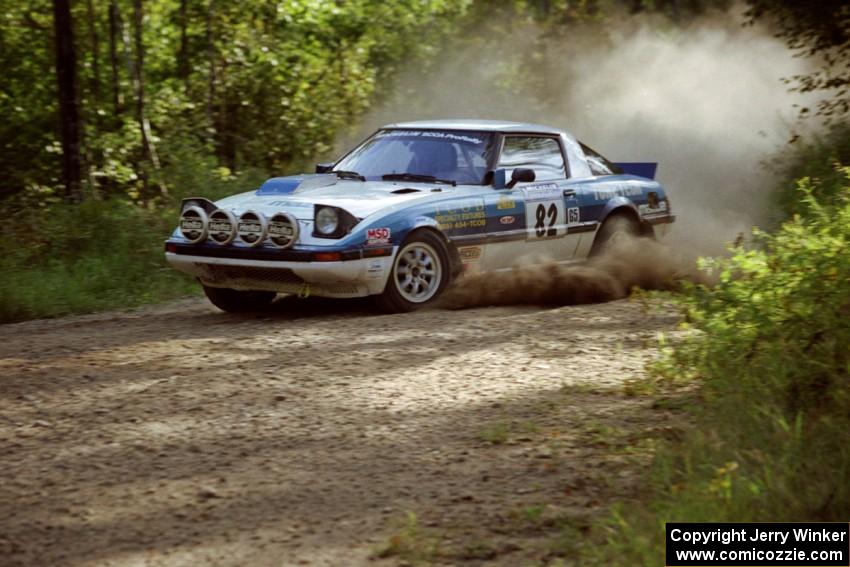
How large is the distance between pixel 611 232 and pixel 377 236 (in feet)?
9.58

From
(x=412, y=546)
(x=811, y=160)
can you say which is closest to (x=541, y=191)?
(x=412, y=546)

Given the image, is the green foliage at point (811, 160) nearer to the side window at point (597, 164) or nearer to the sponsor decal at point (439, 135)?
the side window at point (597, 164)

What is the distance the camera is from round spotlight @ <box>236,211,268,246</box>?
27.3 feet

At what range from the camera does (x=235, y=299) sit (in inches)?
361

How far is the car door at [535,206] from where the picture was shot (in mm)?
9367

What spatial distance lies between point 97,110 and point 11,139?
130 centimetres

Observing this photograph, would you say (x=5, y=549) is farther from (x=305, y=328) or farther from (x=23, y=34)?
(x=23, y=34)

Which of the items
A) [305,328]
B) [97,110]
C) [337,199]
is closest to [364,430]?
[305,328]

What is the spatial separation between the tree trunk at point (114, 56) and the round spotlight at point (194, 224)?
8479mm

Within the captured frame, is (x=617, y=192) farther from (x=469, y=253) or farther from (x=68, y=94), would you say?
(x=68, y=94)

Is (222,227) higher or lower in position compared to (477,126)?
lower

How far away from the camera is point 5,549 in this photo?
13.6 feet

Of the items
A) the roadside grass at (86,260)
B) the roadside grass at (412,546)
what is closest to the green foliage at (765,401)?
the roadside grass at (412,546)

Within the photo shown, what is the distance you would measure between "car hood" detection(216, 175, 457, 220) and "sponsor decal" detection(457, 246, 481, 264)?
17.9 inches
